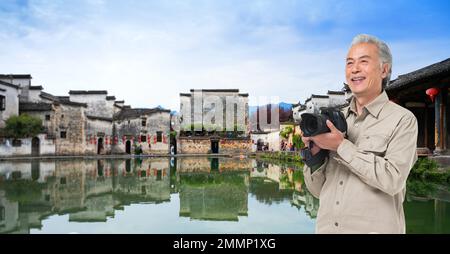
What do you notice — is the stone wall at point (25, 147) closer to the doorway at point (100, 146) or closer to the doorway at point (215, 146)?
the doorway at point (100, 146)

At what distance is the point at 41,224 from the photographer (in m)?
4.31

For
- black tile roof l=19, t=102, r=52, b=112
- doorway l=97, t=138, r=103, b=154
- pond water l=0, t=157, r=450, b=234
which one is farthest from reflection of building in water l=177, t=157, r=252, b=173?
black tile roof l=19, t=102, r=52, b=112

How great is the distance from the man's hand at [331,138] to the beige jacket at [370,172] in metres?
0.02

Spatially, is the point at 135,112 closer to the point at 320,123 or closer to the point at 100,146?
the point at 100,146

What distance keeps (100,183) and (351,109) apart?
8.58m

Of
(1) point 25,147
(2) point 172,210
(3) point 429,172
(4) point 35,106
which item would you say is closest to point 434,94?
(3) point 429,172

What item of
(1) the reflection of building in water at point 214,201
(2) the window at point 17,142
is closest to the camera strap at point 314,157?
(1) the reflection of building in water at point 214,201

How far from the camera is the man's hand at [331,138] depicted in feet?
3.68

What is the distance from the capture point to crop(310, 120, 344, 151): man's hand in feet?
→ 3.68

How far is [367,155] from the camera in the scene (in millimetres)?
1094

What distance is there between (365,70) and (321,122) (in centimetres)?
27

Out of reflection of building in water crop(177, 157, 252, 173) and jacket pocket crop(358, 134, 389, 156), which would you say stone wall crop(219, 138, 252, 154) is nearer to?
reflection of building in water crop(177, 157, 252, 173)
